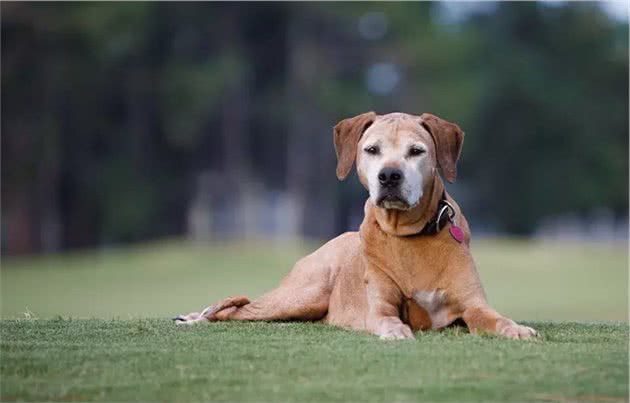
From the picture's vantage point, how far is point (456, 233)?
29.4 feet

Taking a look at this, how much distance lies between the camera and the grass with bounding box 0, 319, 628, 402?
260 inches

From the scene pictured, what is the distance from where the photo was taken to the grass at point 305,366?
260 inches

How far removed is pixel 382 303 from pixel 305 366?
1.73 m

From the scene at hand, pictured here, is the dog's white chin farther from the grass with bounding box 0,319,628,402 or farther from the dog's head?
the grass with bounding box 0,319,628,402

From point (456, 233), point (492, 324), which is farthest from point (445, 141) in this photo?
point (492, 324)

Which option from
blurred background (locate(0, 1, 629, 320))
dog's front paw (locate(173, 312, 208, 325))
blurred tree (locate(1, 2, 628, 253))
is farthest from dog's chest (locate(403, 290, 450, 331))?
blurred tree (locate(1, 2, 628, 253))

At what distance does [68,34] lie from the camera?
53.3 metres

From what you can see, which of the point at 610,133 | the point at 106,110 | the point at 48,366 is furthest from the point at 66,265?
Result: the point at 48,366

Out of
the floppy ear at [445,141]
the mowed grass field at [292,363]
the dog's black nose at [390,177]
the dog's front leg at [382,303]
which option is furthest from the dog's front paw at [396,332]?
the floppy ear at [445,141]

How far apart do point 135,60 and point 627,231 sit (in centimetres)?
2968

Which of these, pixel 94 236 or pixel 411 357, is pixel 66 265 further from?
pixel 411 357

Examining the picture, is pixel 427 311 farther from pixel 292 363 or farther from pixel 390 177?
pixel 292 363

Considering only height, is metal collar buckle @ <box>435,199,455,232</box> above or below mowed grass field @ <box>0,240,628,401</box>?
above

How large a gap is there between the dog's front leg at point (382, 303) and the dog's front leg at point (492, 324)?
40 cm
